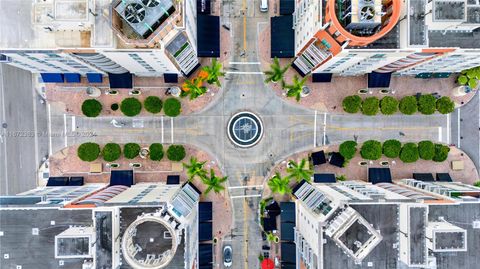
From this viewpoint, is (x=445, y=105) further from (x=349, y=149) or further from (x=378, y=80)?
(x=349, y=149)

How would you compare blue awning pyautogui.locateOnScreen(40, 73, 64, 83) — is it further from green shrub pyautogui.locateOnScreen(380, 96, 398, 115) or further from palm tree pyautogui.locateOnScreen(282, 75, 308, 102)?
green shrub pyautogui.locateOnScreen(380, 96, 398, 115)

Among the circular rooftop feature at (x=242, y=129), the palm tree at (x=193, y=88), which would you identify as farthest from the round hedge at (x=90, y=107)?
the circular rooftop feature at (x=242, y=129)

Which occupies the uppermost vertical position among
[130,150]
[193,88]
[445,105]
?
[193,88]

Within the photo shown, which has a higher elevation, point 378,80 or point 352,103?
point 378,80

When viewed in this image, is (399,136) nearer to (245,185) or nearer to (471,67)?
(471,67)

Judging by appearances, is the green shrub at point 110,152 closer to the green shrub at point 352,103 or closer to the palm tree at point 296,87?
the palm tree at point 296,87

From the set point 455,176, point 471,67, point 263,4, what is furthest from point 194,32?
point 455,176

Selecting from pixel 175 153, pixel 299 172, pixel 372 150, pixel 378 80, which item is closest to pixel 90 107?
pixel 175 153
